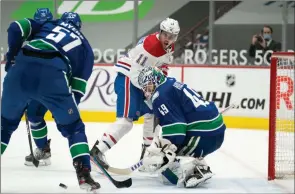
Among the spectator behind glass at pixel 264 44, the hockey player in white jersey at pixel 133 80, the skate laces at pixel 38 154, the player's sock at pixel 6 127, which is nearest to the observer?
the player's sock at pixel 6 127

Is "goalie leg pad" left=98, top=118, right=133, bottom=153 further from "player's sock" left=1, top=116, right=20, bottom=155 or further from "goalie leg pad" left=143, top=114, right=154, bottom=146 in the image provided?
"player's sock" left=1, top=116, right=20, bottom=155

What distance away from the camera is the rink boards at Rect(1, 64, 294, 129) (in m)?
6.67

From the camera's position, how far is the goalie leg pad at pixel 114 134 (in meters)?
3.68

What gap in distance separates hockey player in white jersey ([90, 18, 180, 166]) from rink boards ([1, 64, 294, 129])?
9.19ft

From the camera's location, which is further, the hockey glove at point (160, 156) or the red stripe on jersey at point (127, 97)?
the red stripe on jersey at point (127, 97)

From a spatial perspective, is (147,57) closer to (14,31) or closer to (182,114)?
(182,114)

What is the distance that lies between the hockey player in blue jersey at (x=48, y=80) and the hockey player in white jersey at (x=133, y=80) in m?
0.69

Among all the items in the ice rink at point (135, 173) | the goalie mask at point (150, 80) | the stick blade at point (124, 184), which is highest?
the goalie mask at point (150, 80)

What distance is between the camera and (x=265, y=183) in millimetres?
3352

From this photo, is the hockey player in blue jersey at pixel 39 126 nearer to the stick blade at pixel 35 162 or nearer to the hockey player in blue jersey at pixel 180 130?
the stick blade at pixel 35 162

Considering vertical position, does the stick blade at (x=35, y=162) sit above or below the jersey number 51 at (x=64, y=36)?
below

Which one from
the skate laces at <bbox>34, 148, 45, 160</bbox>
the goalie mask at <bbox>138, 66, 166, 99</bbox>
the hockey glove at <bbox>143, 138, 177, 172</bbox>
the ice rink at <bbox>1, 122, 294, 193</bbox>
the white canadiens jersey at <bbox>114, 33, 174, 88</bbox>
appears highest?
the white canadiens jersey at <bbox>114, 33, 174, 88</bbox>

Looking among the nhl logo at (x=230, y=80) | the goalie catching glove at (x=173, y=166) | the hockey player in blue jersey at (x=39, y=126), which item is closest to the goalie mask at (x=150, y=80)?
the goalie catching glove at (x=173, y=166)

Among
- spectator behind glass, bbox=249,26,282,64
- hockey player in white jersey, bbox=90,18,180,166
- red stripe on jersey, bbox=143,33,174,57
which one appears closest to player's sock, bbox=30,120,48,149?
hockey player in white jersey, bbox=90,18,180,166
